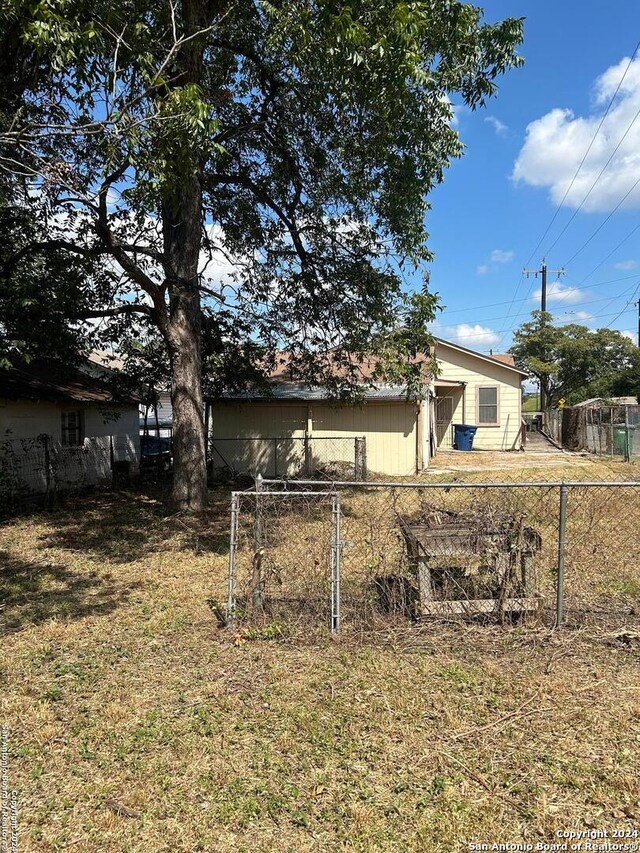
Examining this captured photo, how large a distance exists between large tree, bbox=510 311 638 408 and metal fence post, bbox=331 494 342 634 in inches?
1225

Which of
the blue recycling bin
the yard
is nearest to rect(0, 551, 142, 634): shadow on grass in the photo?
the yard

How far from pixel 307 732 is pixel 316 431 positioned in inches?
483

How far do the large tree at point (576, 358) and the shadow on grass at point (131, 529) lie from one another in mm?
27875

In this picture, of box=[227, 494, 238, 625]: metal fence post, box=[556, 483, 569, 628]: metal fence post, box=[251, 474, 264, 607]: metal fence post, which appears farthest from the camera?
box=[251, 474, 264, 607]: metal fence post

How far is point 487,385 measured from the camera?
71.6 feet

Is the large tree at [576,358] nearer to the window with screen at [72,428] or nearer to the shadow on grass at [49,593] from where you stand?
the window with screen at [72,428]

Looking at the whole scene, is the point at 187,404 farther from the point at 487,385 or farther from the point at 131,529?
the point at 487,385

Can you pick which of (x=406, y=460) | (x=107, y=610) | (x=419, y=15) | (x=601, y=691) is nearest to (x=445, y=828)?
(x=601, y=691)

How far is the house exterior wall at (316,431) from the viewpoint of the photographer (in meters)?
14.7

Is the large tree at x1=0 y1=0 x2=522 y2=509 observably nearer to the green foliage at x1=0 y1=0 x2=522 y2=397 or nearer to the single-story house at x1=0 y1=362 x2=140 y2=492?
the green foliage at x1=0 y1=0 x2=522 y2=397

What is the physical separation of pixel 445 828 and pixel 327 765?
2.30ft

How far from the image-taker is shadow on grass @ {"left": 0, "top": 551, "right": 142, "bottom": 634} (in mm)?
5137

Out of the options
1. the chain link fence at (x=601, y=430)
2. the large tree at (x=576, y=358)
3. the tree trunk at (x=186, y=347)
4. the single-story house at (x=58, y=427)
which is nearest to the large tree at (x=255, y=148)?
the tree trunk at (x=186, y=347)

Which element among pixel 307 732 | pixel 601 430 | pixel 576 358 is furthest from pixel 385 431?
pixel 576 358
